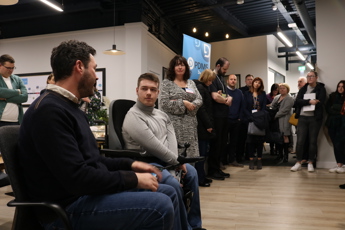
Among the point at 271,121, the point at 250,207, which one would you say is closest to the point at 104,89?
the point at 271,121

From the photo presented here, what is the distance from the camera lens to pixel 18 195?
1.03 m

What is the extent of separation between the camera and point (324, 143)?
500cm

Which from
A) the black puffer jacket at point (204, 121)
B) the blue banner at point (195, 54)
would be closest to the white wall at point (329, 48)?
the blue banner at point (195, 54)

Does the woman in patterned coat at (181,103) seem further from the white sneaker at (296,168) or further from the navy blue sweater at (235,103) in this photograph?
the white sneaker at (296,168)

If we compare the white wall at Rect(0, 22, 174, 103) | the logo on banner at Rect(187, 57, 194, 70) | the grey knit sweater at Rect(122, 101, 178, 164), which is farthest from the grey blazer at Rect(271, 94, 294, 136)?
the grey knit sweater at Rect(122, 101, 178, 164)

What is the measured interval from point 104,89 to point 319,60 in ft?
15.5

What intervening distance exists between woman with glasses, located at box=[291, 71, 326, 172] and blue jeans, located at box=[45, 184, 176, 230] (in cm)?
416

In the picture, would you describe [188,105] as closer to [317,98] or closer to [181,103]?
[181,103]

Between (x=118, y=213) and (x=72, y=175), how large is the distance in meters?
0.22

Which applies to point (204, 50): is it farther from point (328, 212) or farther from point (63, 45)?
point (63, 45)

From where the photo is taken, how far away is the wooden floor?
2350 mm

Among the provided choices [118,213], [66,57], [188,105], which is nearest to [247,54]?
[188,105]

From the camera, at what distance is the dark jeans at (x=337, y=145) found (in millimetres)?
4410

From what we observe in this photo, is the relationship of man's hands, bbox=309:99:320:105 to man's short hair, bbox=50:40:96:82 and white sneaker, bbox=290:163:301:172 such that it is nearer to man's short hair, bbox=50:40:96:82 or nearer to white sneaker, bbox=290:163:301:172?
white sneaker, bbox=290:163:301:172
